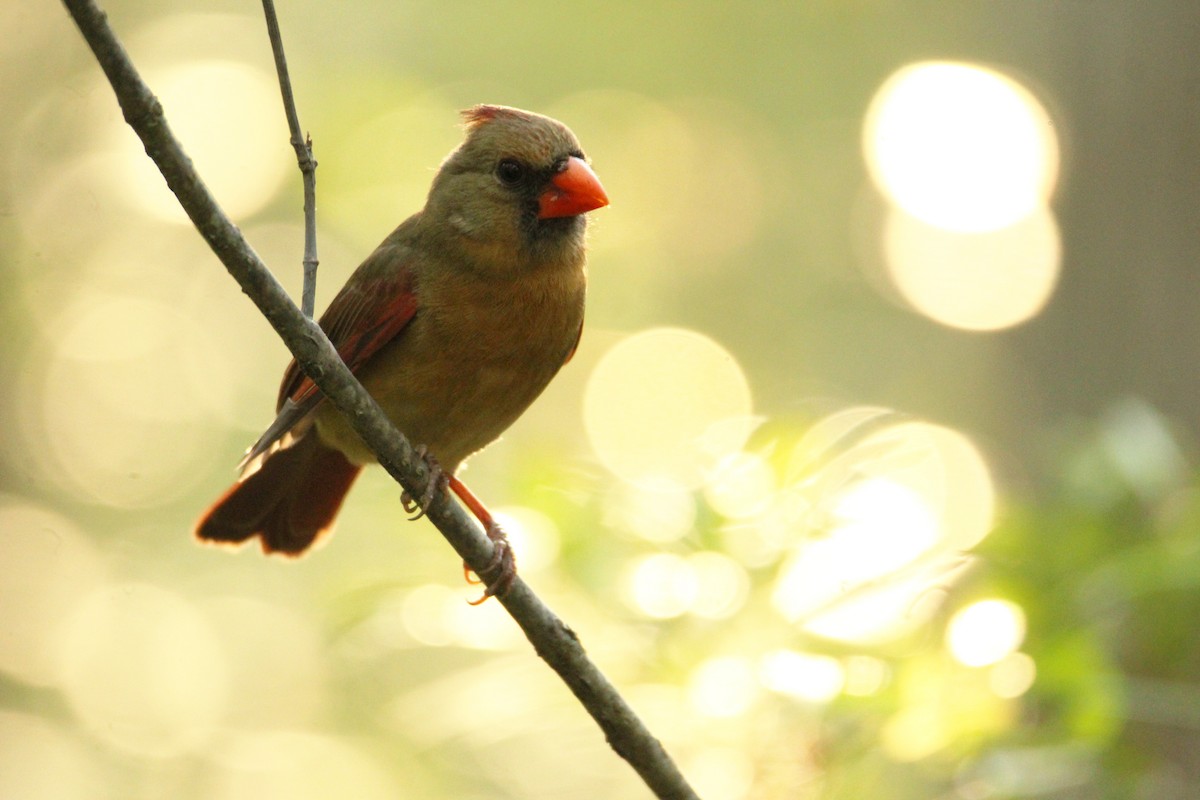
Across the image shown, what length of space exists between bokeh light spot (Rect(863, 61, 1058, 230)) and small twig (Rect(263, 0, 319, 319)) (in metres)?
2.39

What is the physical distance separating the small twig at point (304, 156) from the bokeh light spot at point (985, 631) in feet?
4.77

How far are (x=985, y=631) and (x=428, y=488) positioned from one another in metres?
1.20

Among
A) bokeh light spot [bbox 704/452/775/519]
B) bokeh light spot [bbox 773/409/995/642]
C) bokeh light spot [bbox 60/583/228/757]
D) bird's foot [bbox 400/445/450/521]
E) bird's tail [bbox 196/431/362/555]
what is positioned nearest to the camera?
bird's foot [bbox 400/445/450/521]

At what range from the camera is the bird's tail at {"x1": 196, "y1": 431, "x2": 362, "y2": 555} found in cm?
355

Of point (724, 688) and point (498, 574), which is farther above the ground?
point (498, 574)

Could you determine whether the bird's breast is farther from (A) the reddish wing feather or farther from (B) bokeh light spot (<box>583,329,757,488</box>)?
(B) bokeh light spot (<box>583,329,757,488</box>)

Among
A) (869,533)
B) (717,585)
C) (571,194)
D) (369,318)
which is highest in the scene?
(571,194)

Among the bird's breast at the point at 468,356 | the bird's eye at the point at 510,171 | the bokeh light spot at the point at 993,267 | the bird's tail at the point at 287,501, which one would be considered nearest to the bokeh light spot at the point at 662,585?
the bird's breast at the point at 468,356

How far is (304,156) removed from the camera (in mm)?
2152

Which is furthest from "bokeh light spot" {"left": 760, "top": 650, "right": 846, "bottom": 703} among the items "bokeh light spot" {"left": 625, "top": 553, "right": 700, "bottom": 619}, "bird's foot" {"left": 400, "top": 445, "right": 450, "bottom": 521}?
"bird's foot" {"left": 400, "top": 445, "right": 450, "bottom": 521}

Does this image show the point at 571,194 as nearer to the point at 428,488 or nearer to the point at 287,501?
the point at 428,488

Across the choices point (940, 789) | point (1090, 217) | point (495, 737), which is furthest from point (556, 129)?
point (1090, 217)

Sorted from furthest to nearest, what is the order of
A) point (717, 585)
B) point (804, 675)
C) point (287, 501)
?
point (287, 501)
point (717, 585)
point (804, 675)

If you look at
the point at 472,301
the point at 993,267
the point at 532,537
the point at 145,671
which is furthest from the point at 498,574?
the point at 145,671
